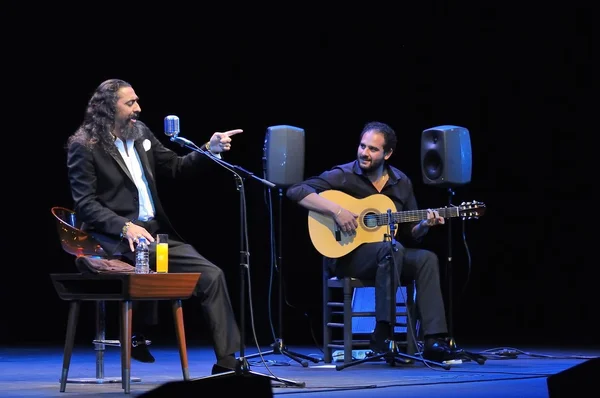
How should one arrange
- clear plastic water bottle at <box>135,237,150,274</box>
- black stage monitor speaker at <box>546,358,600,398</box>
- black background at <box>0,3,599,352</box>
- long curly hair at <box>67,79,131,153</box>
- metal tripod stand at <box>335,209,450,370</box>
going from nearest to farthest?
black stage monitor speaker at <box>546,358,600,398</box>
clear plastic water bottle at <box>135,237,150,274</box>
long curly hair at <box>67,79,131,153</box>
metal tripod stand at <box>335,209,450,370</box>
black background at <box>0,3,599,352</box>


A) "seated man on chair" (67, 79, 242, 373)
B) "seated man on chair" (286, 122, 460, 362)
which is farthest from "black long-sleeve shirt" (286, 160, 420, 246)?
"seated man on chair" (67, 79, 242, 373)

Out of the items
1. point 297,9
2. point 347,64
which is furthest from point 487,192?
point 297,9

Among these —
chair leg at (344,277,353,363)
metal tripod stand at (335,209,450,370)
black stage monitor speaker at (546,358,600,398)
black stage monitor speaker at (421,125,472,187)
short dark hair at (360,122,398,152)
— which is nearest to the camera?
black stage monitor speaker at (546,358,600,398)

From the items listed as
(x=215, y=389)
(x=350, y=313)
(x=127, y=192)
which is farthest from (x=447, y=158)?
(x=215, y=389)

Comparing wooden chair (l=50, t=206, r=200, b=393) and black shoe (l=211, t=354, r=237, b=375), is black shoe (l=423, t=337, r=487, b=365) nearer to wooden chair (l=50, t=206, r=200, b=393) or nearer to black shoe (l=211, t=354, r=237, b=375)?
black shoe (l=211, t=354, r=237, b=375)

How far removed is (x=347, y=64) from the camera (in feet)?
25.4

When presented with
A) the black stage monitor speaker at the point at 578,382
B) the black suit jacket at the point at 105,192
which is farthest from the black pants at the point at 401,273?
the black stage monitor speaker at the point at 578,382

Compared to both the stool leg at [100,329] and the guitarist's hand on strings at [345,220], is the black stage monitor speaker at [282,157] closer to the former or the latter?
the guitarist's hand on strings at [345,220]

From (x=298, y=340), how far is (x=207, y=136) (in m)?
1.67

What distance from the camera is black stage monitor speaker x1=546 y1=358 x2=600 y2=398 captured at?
8.61 feet

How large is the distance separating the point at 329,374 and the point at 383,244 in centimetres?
82

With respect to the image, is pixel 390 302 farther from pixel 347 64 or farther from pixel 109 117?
pixel 347 64

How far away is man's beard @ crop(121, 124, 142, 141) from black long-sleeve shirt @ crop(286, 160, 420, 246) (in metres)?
1.17

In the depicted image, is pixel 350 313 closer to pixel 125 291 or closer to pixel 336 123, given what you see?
pixel 125 291
